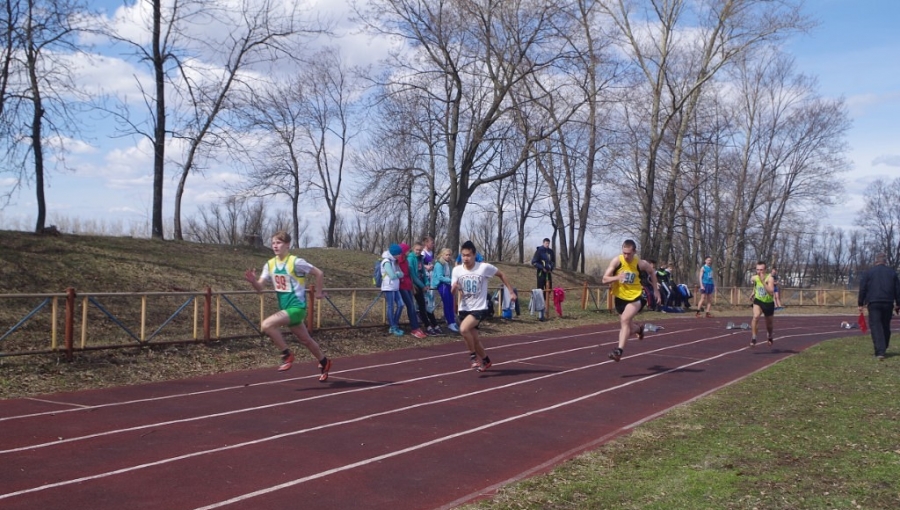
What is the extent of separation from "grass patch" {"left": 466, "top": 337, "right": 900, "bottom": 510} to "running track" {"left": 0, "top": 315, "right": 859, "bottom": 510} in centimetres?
55

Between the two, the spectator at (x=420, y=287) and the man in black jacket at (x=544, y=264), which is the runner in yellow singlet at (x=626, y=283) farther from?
the man in black jacket at (x=544, y=264)

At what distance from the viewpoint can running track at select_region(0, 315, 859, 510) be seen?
6.71 m

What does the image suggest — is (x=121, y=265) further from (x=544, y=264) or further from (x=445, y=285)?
(x=544, y=264)

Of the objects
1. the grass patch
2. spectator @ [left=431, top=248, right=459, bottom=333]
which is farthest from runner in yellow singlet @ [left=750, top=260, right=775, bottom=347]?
spectator @ [left=431, top=248, right=459, bottom=333]

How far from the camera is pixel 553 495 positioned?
6363mm

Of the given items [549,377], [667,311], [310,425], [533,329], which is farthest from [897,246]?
[310,425]

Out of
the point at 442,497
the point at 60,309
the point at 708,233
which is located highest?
the point at 708,233

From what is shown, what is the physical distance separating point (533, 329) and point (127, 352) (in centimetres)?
1146

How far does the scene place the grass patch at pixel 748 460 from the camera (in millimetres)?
6117

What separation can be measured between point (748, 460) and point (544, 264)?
1942 cm

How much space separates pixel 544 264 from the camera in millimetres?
26656

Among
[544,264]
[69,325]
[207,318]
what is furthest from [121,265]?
[544,264]

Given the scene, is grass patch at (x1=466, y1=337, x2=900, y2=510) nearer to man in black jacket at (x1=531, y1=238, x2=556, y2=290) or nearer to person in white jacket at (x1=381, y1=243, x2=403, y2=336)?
person in white jacket at (x1=381, y1=243, x2=403, y2=336)

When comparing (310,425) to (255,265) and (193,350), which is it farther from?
(255,265)
